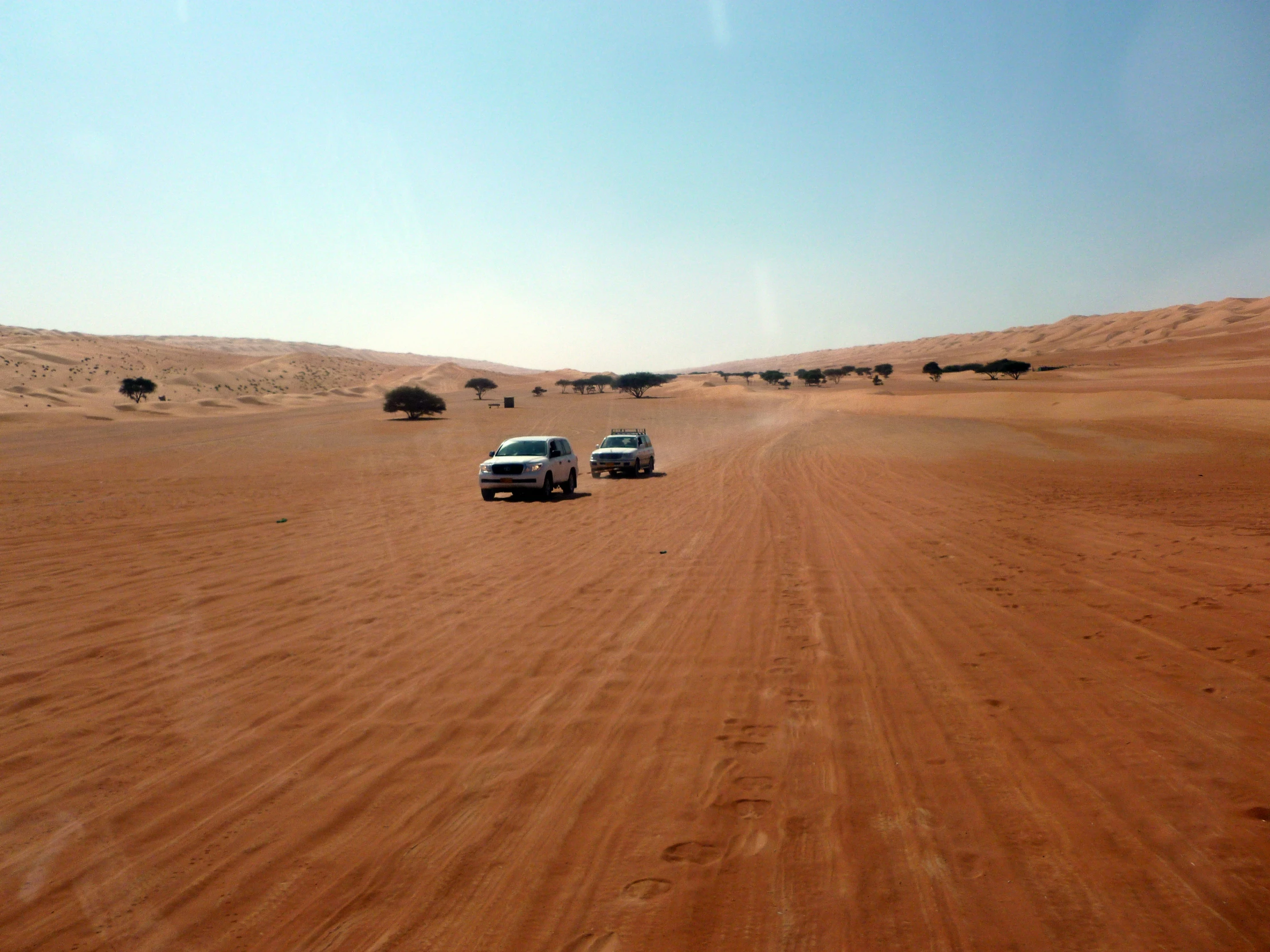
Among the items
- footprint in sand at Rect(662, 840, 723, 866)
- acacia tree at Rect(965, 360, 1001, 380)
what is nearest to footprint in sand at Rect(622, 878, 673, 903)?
footprint in sand at Rect(662, 840, 723, 866)

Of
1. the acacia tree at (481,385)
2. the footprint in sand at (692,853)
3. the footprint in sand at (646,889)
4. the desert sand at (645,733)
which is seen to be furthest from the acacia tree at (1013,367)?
the footprint in sand at (646,889)

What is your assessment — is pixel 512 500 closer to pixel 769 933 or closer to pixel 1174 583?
pixel 1174 583

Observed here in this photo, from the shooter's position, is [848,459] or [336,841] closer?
[336,841]

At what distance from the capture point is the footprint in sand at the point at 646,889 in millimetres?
3512

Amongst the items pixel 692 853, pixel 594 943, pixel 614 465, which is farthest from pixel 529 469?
pixel 594 943

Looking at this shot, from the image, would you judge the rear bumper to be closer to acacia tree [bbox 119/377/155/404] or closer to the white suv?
the white suv

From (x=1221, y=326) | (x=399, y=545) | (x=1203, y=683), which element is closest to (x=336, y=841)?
(x=1203, y=683)

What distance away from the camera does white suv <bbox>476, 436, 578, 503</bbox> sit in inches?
746

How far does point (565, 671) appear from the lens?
662 cm

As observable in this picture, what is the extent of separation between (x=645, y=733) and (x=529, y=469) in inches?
557

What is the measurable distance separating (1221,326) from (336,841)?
162 m

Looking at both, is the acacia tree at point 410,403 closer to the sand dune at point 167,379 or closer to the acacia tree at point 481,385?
the sand dune at point 167,379

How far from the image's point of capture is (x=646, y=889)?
3561mm

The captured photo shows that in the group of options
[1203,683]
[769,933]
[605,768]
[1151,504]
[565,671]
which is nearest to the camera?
[769,933]
